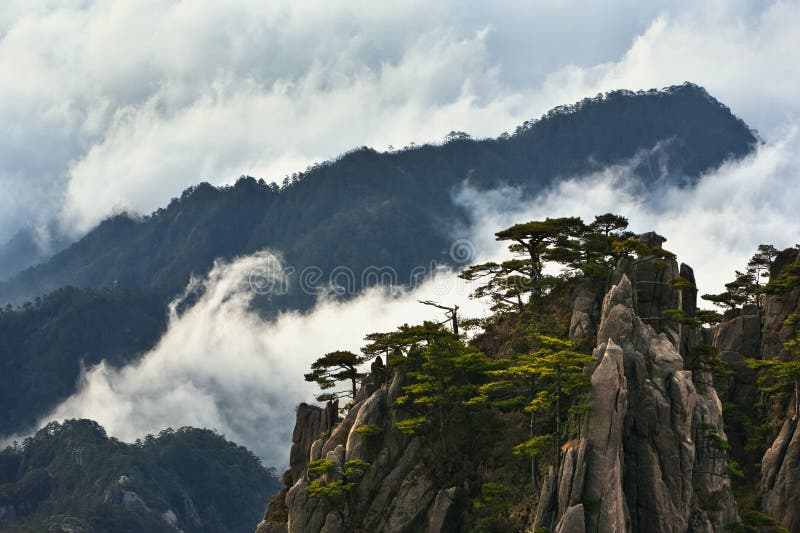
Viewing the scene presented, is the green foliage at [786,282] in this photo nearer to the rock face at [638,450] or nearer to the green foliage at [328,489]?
the rock face at [638,450]

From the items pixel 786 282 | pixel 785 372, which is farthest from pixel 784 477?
pixel 786 282

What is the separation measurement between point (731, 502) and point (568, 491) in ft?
50.0

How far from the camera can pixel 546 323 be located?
7600cm

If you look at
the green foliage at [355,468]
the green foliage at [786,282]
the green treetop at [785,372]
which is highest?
the green foliage at [786,282]

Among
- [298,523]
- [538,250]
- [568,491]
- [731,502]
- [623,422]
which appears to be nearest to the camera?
[568,491]

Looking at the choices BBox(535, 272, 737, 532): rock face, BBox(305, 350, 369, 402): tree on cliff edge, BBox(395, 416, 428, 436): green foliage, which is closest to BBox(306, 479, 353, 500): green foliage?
BBox(395, 416, 428, 436): green foliage

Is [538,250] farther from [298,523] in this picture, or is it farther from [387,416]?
[298,523]

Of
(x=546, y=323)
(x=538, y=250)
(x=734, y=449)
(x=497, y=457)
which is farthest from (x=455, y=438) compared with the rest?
(x=734, y=449)

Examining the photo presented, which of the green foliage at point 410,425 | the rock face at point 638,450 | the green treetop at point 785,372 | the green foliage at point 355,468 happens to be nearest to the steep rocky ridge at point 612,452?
the rock face at point 638,450

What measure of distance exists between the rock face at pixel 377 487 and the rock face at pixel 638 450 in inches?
489

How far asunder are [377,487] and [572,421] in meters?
17.0

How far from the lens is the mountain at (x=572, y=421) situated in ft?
198

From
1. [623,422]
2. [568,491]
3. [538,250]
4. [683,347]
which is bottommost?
[568,491]

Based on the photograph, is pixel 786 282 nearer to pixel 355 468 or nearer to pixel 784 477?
pixel 784 477
